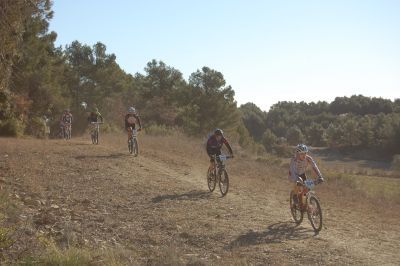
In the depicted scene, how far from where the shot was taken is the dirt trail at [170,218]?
8.55 meters

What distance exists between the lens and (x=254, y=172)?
22.4 metres

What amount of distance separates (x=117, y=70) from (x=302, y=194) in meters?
39.6

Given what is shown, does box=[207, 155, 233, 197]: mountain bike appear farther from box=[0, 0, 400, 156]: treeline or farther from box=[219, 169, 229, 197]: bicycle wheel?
box=[0, 0, 400, 156]: treeline

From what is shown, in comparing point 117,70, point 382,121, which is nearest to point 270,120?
point 382,121

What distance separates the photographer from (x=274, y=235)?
390 inches

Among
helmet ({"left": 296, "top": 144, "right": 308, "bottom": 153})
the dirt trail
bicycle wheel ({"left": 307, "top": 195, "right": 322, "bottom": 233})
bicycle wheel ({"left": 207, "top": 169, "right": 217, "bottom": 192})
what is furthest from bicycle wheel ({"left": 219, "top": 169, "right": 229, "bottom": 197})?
bicycle wheel ({"left": 307, "top": 195, "right": 322, "bottom": 233})

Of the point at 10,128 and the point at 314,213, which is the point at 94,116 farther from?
the point at 314,213

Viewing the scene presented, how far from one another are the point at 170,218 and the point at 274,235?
7.83 ft

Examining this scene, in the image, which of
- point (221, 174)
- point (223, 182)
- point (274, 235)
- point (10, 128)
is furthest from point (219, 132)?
point (10, 128)

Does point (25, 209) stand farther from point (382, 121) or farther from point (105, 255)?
point (382, 121)

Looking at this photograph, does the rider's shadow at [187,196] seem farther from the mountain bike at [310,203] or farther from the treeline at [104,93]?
the treeline at [104,93]

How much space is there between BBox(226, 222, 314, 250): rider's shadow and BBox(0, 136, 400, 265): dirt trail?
0.07 feet

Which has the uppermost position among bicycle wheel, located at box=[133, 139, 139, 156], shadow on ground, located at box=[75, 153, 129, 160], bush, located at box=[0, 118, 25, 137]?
bush, located at box=[0, 118, 25, 137]

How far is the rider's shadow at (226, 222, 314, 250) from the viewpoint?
9300 millimetres
